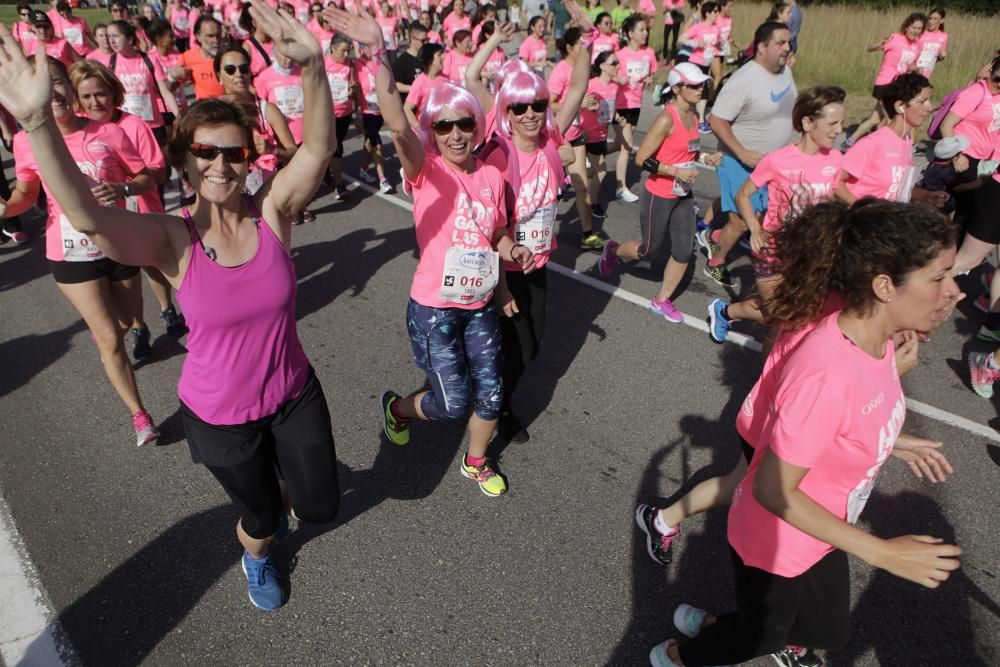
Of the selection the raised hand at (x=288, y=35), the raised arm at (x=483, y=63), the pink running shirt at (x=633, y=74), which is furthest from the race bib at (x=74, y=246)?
the pink running shirt at (x=633, y=74)

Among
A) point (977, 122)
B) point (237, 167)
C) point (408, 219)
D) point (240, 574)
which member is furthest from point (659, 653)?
point (408, 219)

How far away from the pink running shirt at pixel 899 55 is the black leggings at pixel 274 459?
1131 cm

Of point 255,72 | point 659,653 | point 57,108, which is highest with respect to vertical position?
point 57,108

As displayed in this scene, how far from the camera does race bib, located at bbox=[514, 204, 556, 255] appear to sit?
3.67 metres

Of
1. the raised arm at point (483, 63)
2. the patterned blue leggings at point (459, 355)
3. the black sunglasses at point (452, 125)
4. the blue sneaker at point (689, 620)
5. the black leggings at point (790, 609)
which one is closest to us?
the black leggings at point (790, 609)

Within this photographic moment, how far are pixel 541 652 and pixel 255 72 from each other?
786 cm

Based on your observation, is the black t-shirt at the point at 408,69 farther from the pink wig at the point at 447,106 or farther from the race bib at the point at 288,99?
the pink wig at the point at 447,106

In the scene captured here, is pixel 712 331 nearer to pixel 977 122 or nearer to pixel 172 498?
pixel 977 122

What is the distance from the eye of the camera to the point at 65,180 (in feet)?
5.98

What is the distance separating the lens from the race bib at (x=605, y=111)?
7452 mm

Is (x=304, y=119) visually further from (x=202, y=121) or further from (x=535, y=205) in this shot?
(x=535, y=205)

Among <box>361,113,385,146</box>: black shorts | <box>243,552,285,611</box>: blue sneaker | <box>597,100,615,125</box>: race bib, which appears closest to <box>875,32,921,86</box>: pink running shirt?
<box>597,100,615,125</box>: race bib

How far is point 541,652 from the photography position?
A: 2660 millimetres

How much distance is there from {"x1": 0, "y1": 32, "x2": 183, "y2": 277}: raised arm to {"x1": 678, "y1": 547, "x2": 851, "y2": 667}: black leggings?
7.07ft
